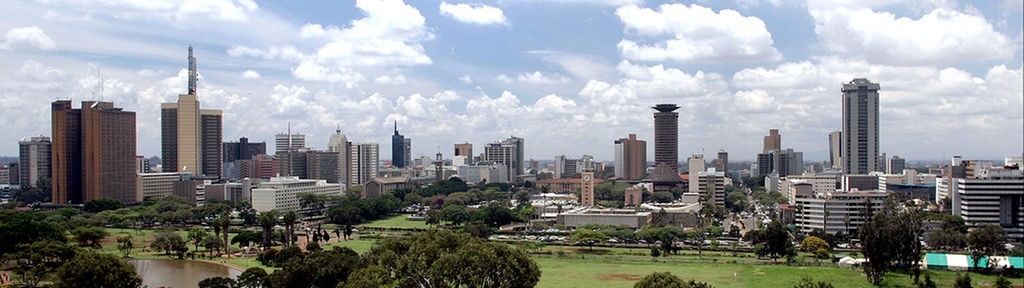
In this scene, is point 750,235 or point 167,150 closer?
point 750,235

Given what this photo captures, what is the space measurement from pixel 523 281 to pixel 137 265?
18.6 m

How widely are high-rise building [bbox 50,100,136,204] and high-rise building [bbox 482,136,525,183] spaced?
55851mm

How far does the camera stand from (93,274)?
898 inches

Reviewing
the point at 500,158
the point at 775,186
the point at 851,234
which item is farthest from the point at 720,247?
the point at 500,158

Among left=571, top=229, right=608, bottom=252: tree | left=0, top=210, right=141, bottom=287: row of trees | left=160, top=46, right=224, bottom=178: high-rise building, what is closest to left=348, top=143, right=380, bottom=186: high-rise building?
left=160, top=46, right=224, bottom=178: high-rise building

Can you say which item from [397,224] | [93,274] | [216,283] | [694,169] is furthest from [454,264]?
[694,169]

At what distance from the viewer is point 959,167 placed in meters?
56.3

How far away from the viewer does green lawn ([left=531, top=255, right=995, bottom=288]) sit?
2725 centimetres

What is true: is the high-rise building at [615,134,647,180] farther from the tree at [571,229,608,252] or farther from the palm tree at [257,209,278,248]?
the palm tree at [257,209,278,248]

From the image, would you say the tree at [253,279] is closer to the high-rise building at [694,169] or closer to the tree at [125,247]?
the tree at [125,247]

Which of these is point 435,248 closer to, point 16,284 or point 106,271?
point 106,271

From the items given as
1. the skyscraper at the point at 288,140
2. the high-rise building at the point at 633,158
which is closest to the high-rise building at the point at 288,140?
the skyscraper at the point at 288,140

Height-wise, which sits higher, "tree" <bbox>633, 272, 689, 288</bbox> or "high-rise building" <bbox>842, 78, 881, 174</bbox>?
"high-rise building" <bbox>842, 78, 881, 174</bbox>

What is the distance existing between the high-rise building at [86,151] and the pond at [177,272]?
1241 inches
